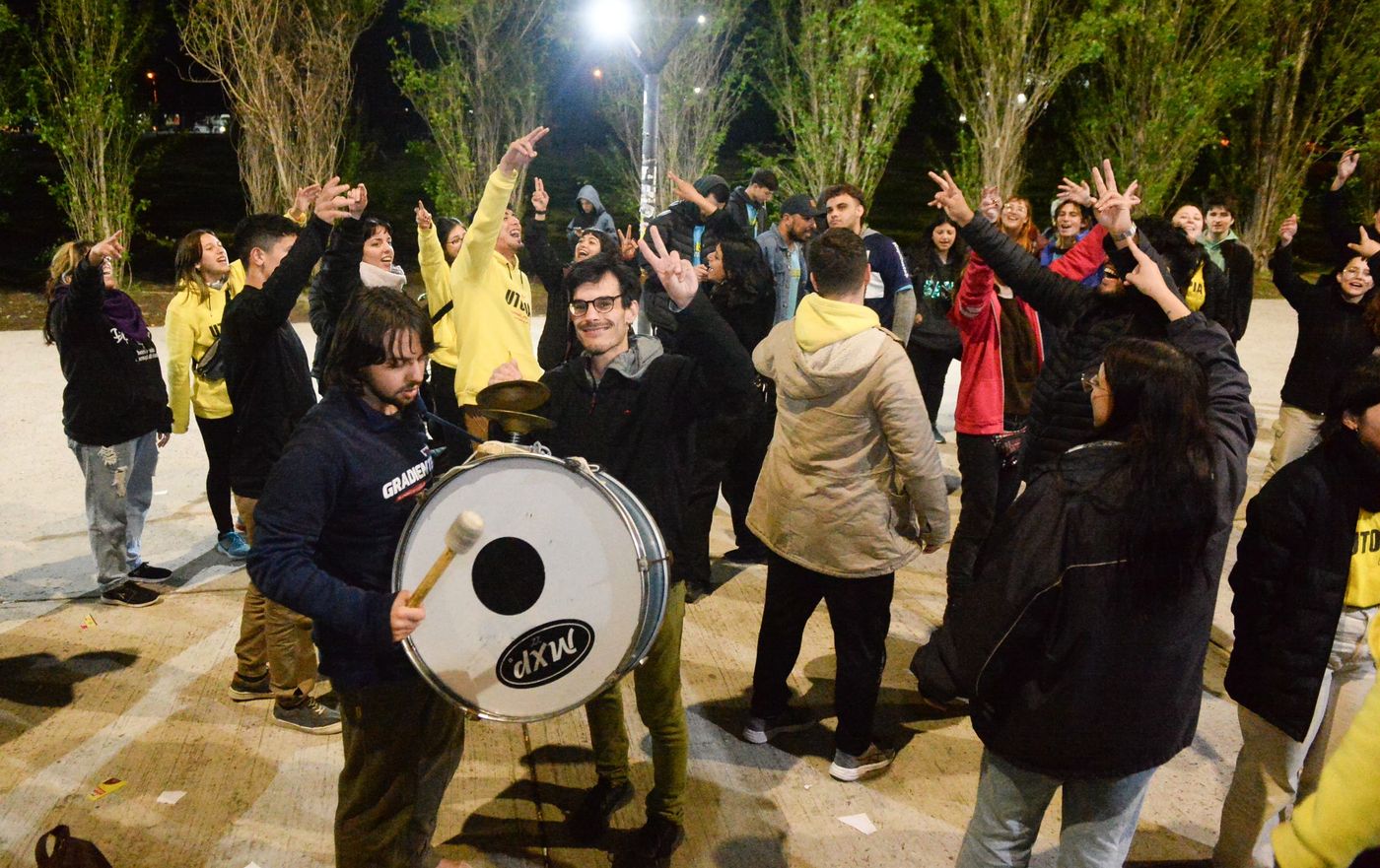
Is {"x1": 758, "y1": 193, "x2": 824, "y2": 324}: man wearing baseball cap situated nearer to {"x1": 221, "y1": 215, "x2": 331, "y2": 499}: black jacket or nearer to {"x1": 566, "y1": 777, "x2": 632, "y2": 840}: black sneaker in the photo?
{"x1": 221, "y1": 215, "x2": 331, "y2": 499}: black jacket

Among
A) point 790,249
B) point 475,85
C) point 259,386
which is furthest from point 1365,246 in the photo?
point 475,85

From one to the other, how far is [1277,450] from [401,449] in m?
5.81

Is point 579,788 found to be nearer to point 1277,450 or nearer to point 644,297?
point 644,297

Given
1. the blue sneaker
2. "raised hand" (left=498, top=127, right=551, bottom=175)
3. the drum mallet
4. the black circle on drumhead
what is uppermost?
"raised hand" (left=498, top=127, right=551, bottom=175)

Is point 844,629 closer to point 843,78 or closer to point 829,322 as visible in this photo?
point 829,322

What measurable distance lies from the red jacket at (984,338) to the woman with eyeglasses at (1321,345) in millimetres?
1911

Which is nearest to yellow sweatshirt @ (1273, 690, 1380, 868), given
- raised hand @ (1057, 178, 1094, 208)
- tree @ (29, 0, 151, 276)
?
raised hand @ (1057, 178, 1094, 208)

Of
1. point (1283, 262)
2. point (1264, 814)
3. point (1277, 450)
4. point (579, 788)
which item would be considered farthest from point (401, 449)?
point (1283, 262)

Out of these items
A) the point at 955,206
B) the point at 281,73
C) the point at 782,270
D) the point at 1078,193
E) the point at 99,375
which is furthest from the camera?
the point at 281,73

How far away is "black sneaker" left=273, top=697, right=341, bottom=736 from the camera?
13.6ft

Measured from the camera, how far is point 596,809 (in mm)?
3598

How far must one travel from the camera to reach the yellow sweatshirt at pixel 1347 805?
161 centimetres

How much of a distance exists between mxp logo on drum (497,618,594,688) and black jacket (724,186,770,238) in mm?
4517

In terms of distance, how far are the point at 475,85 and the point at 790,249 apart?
13.3 meters
